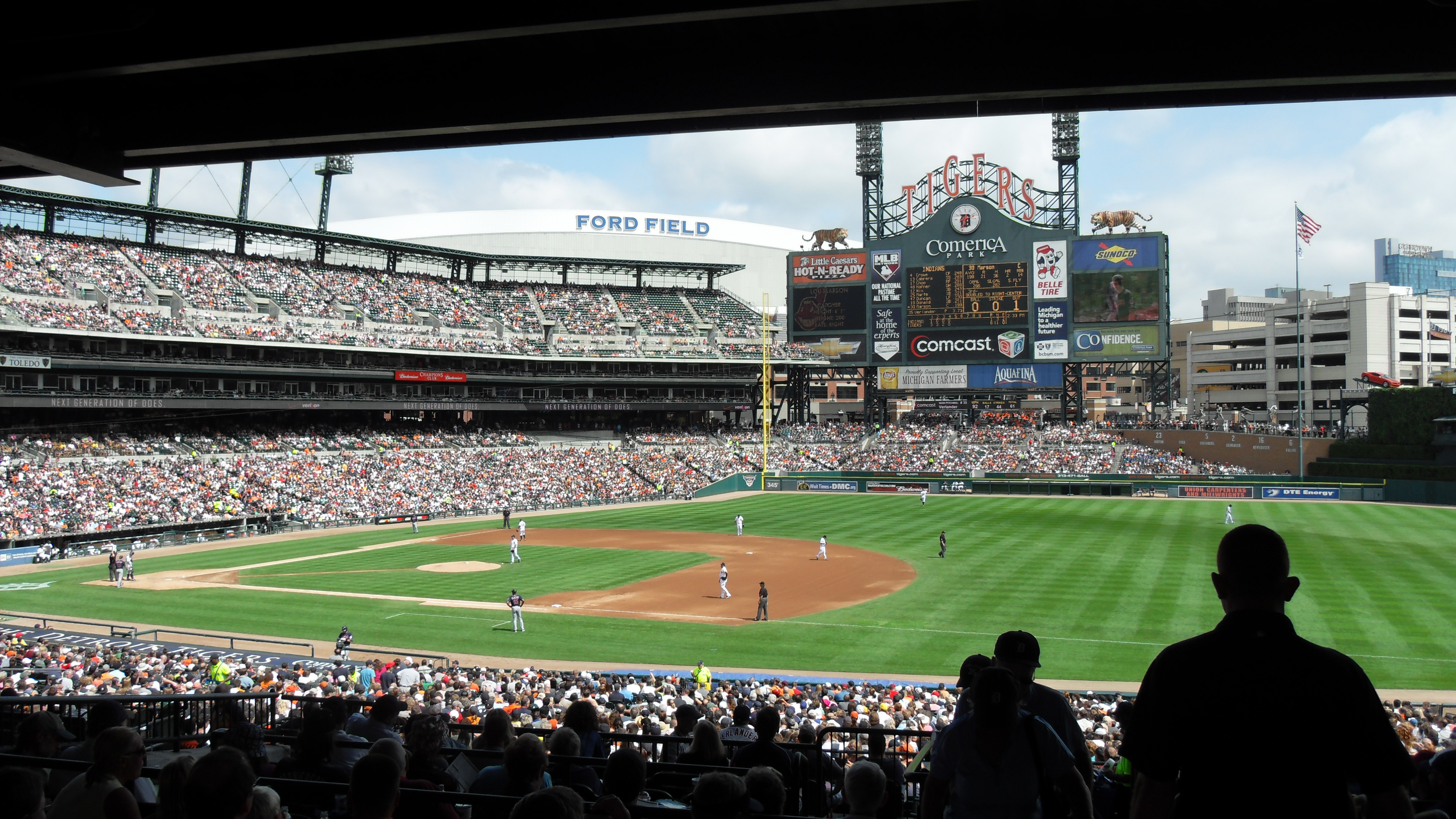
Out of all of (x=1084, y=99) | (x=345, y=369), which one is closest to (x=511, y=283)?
(x=345, y=369)

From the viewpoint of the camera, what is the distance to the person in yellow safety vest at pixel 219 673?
17750 millimetres

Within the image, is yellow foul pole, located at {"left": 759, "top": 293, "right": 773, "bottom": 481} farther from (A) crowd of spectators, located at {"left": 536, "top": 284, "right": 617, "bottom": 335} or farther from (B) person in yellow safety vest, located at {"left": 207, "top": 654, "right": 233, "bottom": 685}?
(B) person in yellow safety vest, located at {"left": 207, "top": 654, "right": 233, "bottom": 685}

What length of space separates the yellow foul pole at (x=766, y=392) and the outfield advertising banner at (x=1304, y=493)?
3482 centimetres

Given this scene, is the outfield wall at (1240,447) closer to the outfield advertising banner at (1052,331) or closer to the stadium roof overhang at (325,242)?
the outfield advertising banner at (1052,331)

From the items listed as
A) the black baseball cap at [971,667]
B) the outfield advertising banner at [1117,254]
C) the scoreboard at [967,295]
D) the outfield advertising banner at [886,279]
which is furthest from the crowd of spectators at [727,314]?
the black baseball cap at [971,667]

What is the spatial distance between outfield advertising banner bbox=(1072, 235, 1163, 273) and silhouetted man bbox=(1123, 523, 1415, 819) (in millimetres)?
74152

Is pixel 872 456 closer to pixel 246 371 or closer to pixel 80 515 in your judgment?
pixel 246 371

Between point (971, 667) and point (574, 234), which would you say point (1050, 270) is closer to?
point (574, 234)

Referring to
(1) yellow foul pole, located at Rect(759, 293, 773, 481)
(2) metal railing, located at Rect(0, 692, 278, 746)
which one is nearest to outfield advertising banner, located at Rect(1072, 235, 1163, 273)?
(1) yellow foul pole, located at Rect(759, 293, 773, 481)

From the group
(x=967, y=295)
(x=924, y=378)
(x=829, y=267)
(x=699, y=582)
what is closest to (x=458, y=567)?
(x=699, y=582)

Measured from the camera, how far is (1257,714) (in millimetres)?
2811

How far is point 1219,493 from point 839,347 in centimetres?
3087

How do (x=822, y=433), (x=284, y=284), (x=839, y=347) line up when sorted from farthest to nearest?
(x=822, y=433) < (x=839, y=347) < (x=284, y=284)

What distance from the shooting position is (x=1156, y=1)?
23.9 feet
